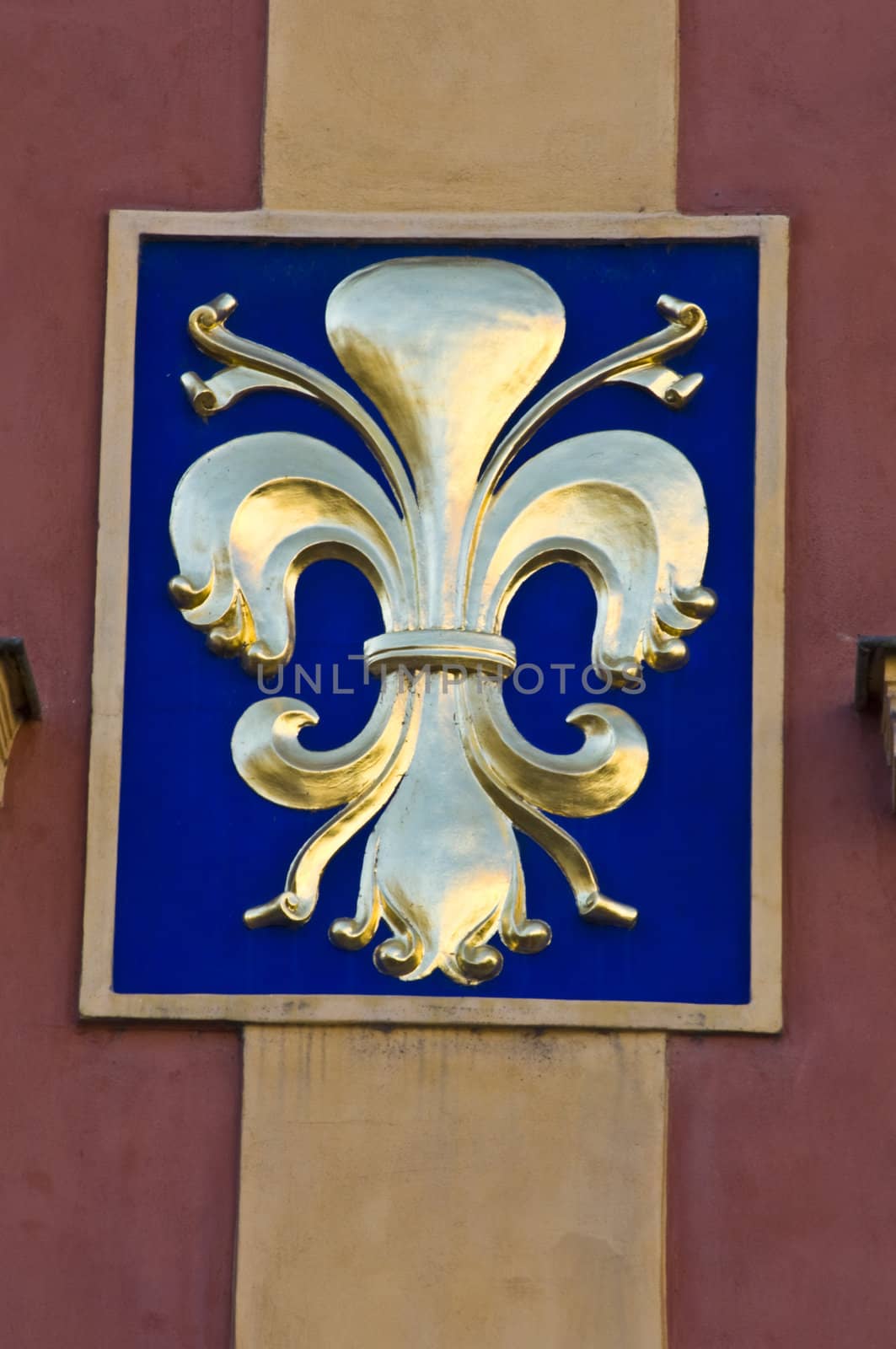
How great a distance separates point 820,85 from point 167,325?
4.26 ft

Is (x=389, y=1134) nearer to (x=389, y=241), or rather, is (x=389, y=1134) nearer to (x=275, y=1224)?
(x=275, y=1224)

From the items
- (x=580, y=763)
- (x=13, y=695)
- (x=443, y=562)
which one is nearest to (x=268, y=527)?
(x=443, y=562)

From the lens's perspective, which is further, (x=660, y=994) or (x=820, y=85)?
(x=820, y=85)

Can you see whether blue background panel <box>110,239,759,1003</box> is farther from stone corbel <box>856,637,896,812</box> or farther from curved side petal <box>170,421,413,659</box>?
stone corbel <box>856,637,896,812</box>

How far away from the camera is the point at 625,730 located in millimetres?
6051

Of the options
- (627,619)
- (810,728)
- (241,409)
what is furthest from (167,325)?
(810,728)

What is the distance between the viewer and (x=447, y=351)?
20.5 feet

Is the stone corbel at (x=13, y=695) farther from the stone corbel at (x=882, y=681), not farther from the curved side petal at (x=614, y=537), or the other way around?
the stone corbel at (x=882, y=681)

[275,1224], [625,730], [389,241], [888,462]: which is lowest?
[275,1224]

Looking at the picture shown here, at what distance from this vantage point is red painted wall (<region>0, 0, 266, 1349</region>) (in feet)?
19.2

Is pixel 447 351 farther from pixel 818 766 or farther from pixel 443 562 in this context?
pixel 818 766

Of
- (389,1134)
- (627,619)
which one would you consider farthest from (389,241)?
(389,1134)

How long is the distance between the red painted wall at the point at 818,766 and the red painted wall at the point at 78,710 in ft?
2.73

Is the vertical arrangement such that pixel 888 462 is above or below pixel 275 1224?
above
